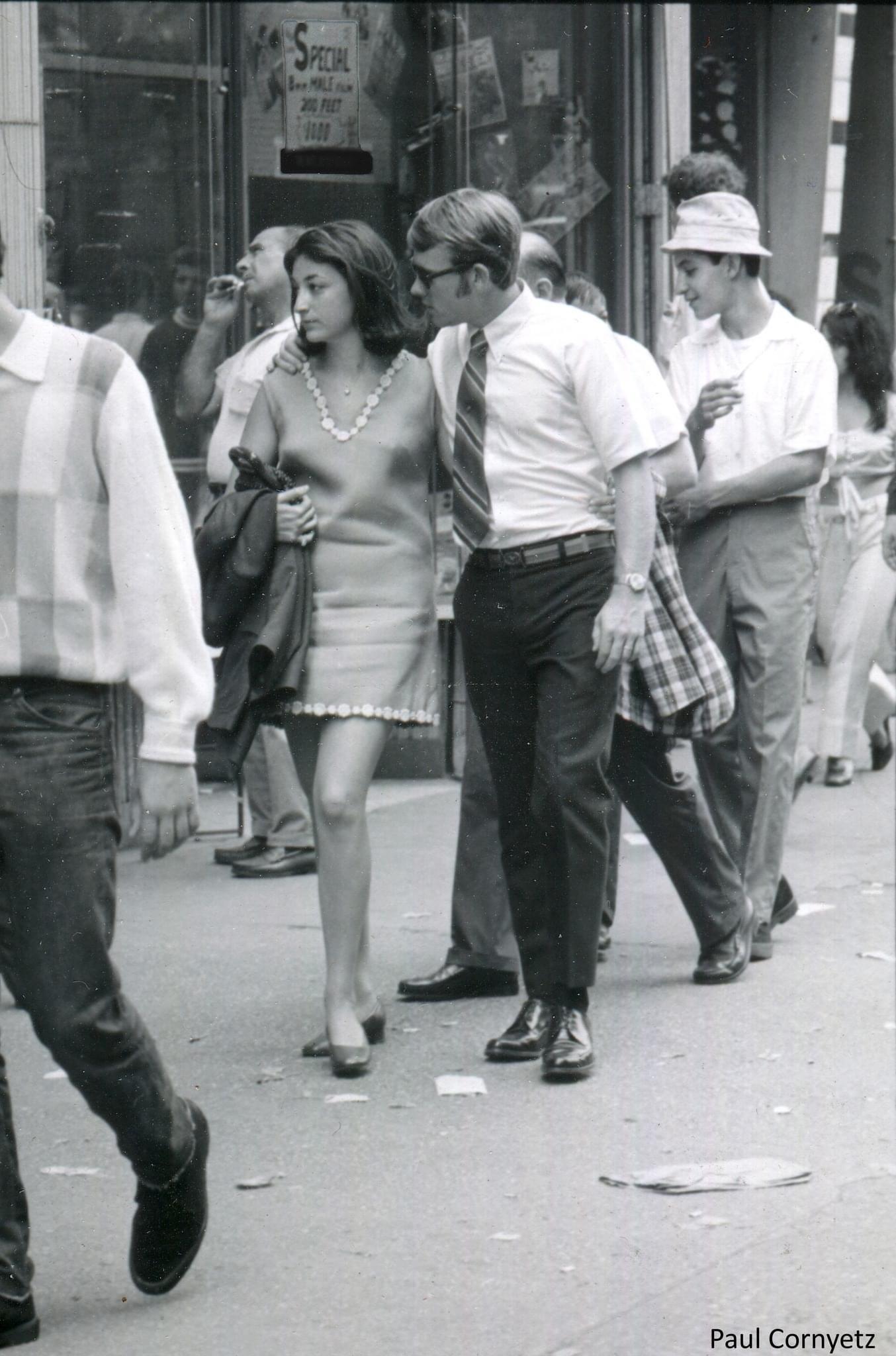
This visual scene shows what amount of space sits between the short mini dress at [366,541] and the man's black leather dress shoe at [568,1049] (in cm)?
78

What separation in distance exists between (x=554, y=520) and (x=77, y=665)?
72.9 inches

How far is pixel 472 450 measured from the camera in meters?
5.31

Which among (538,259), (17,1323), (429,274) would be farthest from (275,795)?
(17,1323)

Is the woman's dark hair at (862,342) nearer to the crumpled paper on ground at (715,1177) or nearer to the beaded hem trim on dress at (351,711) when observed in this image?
the beaded hem trim on dress at (351,711)

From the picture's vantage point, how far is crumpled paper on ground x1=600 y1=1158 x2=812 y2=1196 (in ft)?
14.7

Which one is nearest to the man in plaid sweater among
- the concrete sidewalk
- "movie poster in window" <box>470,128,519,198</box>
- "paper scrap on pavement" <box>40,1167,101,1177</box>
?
the concrete sidewalk

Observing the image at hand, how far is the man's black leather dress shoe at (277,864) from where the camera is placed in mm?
7898

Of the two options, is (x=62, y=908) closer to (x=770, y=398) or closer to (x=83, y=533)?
(x=83, y=533)

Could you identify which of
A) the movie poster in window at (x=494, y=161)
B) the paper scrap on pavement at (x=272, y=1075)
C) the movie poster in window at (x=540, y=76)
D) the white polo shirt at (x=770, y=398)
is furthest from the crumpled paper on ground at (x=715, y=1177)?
the movie poster in window at (x=540, y=76)

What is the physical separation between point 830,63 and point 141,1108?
37.4 ft

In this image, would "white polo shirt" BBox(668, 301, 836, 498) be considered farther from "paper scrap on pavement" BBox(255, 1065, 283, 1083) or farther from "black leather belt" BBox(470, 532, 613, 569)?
"paper scrap on pavement" BBox(255, 1065, 283, 1083)

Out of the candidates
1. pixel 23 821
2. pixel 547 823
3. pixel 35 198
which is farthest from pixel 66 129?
pixel 23 821

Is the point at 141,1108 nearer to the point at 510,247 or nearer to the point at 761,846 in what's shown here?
the point at 510,247

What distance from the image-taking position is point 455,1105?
5105 mm
